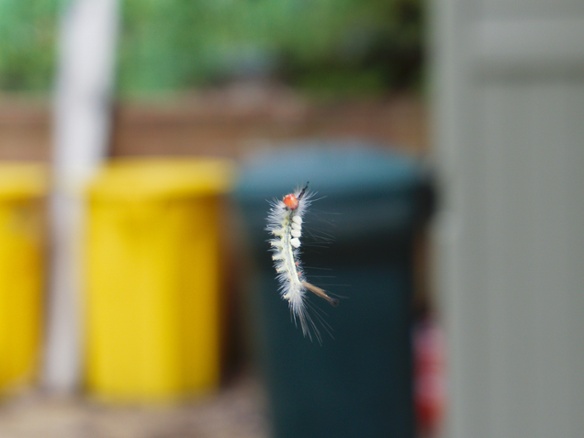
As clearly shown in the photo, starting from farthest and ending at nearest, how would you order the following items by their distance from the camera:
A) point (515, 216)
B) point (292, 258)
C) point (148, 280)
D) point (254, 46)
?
point (254, 46) → point (148, 280) → point (515, 216) → point (292, 258)

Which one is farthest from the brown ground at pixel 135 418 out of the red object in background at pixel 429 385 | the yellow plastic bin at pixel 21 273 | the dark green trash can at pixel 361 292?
the dark green trash can at pixel 361 292

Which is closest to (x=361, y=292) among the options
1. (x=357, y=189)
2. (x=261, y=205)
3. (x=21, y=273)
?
(x=357, y=189)

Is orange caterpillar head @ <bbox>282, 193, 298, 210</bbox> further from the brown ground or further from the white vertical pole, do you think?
the white vertical pole

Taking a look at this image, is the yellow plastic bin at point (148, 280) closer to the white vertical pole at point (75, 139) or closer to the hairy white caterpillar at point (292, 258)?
the white vertical pole at point (75, 139)

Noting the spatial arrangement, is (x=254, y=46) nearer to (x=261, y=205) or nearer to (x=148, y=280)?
(x=148, y=280)

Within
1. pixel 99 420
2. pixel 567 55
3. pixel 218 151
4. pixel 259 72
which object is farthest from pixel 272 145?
pixel 567 55

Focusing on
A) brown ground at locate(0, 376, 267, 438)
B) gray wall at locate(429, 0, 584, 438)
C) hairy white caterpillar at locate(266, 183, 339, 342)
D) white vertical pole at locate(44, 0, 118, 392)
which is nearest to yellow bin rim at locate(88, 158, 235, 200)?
white vertical pole at locate(44, 0, 118, 392)
